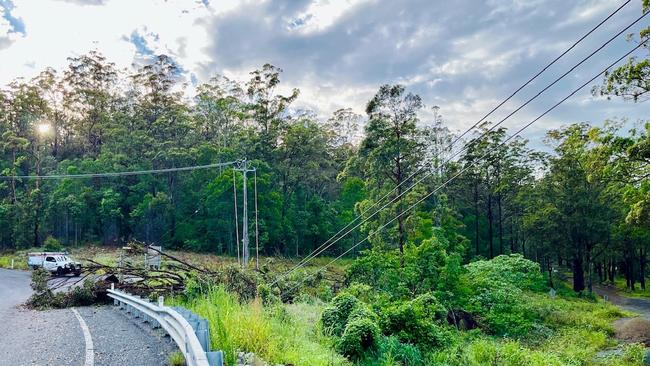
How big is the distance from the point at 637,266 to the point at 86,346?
58.0 metres

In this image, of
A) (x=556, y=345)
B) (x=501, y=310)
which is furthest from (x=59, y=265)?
(x=556, y=345)

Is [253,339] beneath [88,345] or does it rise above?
above

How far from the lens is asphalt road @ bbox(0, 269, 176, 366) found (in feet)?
19.0

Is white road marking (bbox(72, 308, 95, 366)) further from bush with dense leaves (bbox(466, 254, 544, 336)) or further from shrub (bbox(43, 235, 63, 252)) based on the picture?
shrub (bbox(43, 235, 63, 252))

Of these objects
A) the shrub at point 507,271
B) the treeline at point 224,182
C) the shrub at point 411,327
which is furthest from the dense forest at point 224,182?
the shrub at point 411,327

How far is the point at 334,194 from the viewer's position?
49.6 m

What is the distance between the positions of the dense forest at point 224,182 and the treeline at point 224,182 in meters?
0.13

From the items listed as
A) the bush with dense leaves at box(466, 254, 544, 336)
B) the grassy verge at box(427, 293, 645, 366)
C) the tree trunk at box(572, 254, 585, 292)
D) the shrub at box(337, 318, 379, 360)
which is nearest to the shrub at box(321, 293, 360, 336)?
the shrub at box(337, 318, 379, 360)

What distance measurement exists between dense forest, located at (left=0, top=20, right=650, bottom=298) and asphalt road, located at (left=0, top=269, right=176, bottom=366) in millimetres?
25543

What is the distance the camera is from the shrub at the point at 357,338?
7.27m

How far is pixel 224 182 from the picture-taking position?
1483 inches

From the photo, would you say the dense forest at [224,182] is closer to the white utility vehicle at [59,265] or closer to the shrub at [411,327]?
the white utility vehicle at [59,265]

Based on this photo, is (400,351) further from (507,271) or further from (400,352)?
(507,271)

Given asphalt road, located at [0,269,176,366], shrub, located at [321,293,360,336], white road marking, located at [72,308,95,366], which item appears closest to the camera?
white road marking, located at [72,308,95,366]
